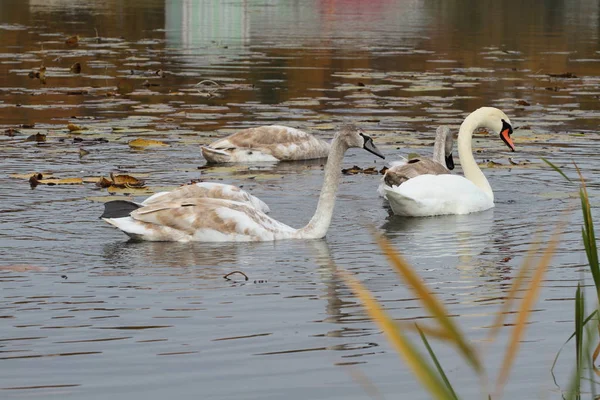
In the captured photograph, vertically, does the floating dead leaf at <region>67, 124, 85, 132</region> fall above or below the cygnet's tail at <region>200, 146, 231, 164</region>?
above

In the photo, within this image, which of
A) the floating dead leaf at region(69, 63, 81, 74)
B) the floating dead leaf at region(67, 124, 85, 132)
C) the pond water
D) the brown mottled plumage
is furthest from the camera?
the floating dead leaf at region(69, 63, 81, 74)

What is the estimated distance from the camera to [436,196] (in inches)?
502

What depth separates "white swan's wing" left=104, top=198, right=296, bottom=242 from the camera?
10.9 metres

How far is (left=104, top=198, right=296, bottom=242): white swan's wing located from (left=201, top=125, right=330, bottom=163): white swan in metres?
4.93

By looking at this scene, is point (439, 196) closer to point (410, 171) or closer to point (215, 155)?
point (410, 171)

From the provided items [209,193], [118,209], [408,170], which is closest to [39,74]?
[408,170]

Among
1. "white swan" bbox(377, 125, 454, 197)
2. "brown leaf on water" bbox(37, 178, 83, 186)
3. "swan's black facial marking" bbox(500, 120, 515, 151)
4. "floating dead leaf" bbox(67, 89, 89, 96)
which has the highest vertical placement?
"swan's black facial marking" bbox(500, 120, 515, 151)

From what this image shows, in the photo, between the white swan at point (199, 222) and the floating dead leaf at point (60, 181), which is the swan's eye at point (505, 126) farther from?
the floating dead leaf at point (60, 181)

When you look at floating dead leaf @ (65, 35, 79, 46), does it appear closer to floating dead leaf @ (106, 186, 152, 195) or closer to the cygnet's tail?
the cygnet's tail

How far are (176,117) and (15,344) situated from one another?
12.7 meters

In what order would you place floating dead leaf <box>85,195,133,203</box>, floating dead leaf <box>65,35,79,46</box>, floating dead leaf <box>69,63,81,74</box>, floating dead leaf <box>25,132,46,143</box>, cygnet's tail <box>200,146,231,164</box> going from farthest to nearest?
floating dead leaf <box>65,35,79,46</box>
floating dead leaf <box>69,63,81,74</box>
floating dead leaf <box>25,132,46,143</box>
cygnet's tail <box>200,146,231,164</box>
floating dead leaf <box>85,195,133,203</box>

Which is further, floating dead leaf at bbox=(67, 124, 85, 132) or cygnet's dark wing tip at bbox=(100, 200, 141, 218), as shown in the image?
floating dead leaf at bbox=(67, 124, 85, 132)

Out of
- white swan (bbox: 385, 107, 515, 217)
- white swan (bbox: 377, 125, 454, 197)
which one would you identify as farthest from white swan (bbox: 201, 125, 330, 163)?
white swan (bbox: 385, 107, 515, 217)

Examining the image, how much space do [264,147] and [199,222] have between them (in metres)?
5.84
